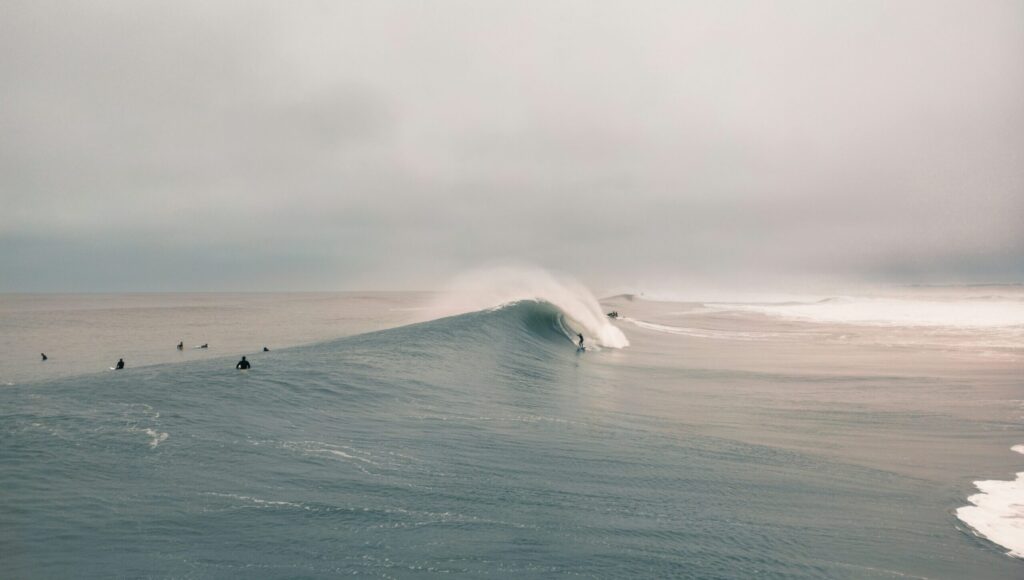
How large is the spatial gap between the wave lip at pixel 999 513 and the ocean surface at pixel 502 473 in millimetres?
45

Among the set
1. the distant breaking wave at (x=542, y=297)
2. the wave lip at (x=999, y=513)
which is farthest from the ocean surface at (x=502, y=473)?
the distant breaking wave at (x=542, y=297)

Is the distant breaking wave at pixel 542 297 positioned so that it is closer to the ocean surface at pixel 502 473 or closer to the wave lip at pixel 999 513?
the ocean surface at pixel 502 473

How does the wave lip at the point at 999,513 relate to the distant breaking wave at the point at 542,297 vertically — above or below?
below

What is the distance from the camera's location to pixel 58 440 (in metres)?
9.95

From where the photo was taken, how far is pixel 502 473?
919cm

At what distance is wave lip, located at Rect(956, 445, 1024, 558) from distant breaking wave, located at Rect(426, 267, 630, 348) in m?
23.0

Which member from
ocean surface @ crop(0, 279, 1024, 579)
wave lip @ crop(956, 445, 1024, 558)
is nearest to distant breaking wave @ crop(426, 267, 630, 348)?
ocean surface @ crop(0, 279, 1024, 579)

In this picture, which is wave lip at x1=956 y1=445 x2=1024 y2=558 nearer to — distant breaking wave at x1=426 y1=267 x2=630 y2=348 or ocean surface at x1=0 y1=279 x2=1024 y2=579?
ocean surface at x1=0 y1=279 x2=1024 y2=579

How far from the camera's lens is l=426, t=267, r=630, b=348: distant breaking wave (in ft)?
115

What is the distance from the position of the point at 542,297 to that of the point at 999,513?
3361cm

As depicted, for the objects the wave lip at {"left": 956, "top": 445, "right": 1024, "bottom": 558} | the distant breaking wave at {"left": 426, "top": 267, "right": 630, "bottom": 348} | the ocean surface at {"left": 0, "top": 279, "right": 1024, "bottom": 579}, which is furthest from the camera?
the distant breaking wave at {"left": 426, "top": 267, "right": 630, "bottom": 348}

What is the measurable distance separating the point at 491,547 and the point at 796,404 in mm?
11834

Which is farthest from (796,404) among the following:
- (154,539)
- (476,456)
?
(154,539)

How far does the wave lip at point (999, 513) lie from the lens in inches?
278
